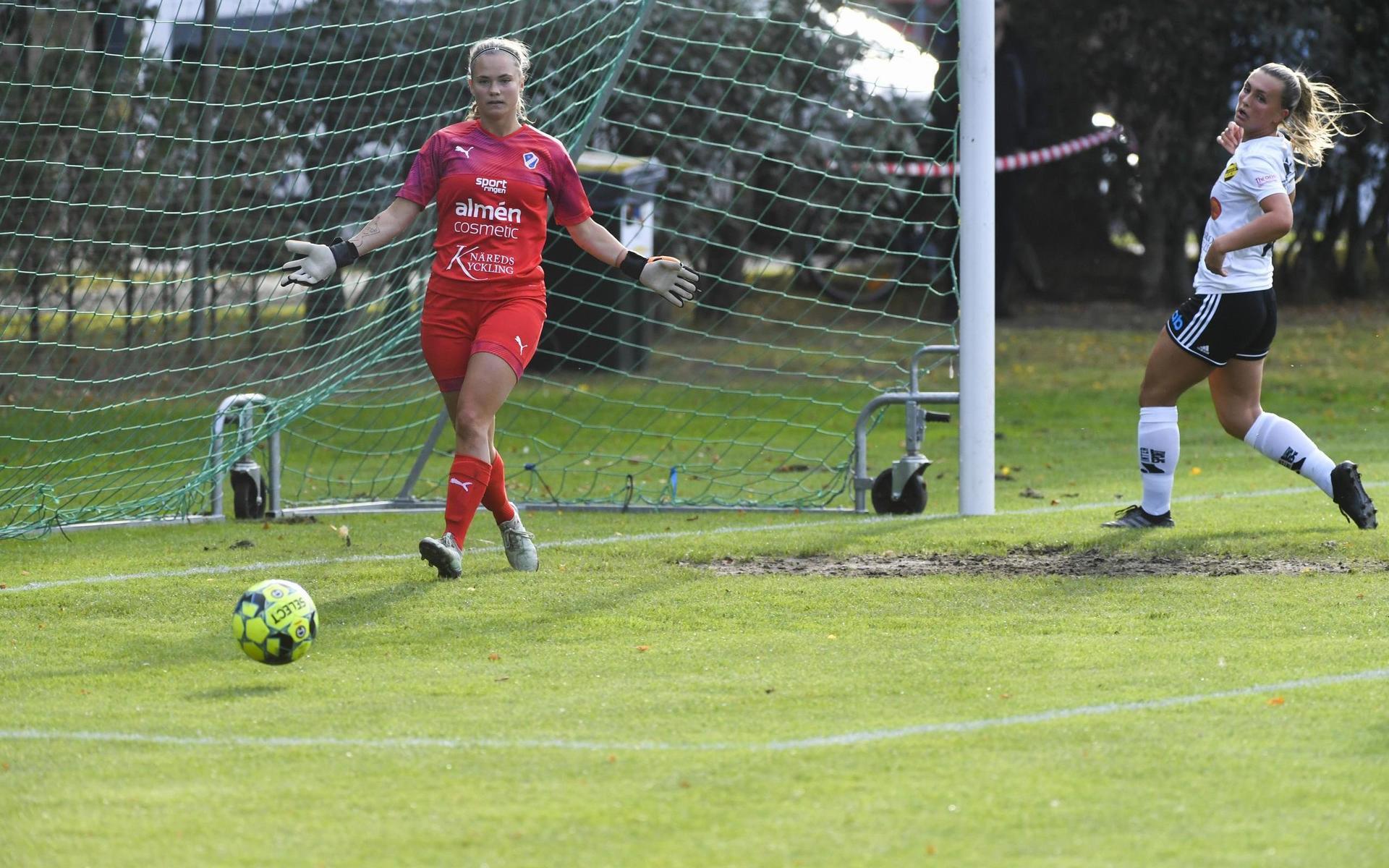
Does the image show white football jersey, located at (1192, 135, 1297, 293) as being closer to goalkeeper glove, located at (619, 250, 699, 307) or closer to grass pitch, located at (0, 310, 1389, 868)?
grass pitch, located at (0, 310, 1389, 868)

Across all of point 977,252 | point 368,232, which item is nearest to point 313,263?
point 368,232

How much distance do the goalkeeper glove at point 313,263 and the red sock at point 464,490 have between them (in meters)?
0.86

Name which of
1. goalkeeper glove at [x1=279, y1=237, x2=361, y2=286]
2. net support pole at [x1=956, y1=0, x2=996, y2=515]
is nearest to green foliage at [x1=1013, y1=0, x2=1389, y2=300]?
net support pole at [x1=956, y1=0, x2=996, y2=515]

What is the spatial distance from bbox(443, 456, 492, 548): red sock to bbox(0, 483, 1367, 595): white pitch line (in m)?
0.75

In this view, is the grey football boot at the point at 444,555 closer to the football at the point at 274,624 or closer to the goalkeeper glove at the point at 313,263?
the goalkeeper glove at the point at 313,263

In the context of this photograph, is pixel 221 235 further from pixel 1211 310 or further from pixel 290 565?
pixel 1211 310

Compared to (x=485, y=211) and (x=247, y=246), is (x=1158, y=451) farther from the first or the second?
(x=247, y=246)

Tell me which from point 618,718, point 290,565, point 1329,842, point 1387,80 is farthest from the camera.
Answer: point 1387,80

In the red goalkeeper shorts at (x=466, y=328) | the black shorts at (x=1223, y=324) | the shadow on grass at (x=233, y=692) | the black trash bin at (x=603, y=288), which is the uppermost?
the black shorts at (x=1223, y=324)

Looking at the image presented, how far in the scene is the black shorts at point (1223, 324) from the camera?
7262 mm

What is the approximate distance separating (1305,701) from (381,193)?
24.3 feet

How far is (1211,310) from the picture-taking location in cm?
728

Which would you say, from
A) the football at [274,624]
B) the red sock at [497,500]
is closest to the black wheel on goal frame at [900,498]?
the red sock at [497,500]

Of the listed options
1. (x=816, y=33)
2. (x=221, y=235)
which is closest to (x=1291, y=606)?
(x=221, y=235)
